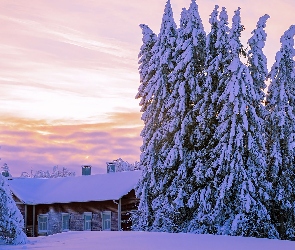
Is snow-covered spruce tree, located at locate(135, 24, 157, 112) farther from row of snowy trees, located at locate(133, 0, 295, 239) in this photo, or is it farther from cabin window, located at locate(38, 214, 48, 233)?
cabin window, located at locate(38, 214, 48, 233)

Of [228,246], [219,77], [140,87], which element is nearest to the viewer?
[228,246]

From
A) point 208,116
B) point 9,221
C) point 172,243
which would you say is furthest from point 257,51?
point 172,243

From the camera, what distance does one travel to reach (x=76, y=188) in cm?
4753

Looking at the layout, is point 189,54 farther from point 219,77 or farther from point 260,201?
point 260,201

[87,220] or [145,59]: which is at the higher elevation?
[145,59]

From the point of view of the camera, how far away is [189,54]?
31797 mm

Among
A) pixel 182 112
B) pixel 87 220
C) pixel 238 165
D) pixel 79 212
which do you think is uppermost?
pixel 182 112

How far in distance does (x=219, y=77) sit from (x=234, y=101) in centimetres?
233

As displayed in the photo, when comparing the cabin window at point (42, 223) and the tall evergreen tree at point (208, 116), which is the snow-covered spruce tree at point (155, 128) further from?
the cabin window at point (42, 223)

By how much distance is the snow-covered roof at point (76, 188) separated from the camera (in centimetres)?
4384

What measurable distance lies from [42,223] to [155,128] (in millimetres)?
19679

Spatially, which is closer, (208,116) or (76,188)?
(208,116)

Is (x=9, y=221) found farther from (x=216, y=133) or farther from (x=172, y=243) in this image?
(x=216, y=133)

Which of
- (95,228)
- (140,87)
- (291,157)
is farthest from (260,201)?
(95,228)
